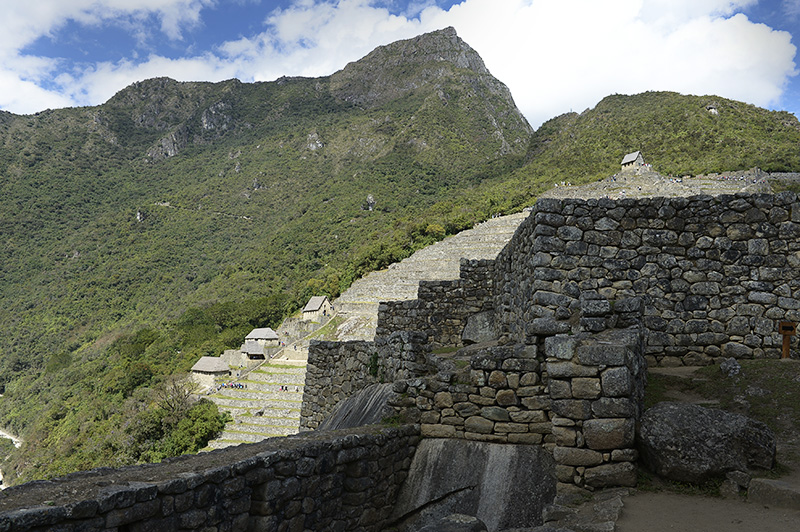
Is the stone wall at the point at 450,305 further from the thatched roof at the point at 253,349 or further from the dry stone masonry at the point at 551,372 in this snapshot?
the thatched roof at the point at 253,349

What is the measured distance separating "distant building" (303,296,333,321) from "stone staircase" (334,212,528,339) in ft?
18.6

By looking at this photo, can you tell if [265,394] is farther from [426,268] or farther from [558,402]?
[558,402]

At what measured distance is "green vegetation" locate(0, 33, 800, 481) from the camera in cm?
6569

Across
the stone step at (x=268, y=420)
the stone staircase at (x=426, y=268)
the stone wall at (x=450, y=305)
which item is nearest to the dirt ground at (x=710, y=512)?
the stone wall at (x=450, y=305)

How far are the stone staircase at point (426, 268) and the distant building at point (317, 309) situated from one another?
18.6ft

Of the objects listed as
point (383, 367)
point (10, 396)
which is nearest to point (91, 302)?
point (10, 396)

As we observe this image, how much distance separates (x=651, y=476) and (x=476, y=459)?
1646 mm

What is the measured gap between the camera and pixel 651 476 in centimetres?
430

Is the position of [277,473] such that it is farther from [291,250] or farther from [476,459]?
[291,250]

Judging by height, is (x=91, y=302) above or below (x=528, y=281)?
below

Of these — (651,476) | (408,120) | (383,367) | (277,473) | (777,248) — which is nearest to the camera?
(277,473)

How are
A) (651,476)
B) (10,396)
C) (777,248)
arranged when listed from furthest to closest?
(10,396) < (777,248) < (651,476)

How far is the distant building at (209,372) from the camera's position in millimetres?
50406

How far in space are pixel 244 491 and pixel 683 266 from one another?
18.9ft
